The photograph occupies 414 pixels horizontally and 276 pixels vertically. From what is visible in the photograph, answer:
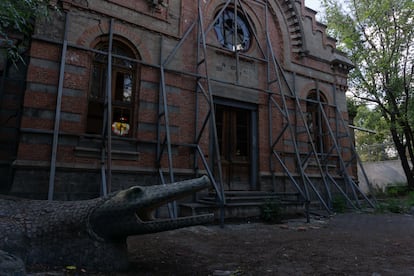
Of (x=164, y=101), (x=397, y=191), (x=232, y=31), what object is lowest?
(x=397, y=191)

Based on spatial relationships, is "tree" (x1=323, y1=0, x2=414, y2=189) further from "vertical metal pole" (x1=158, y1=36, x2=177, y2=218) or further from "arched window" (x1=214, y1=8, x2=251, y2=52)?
"vertical metal pole" (x1=158, y1=36, x2=177, y2=218)

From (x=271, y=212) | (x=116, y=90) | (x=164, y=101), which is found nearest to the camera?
(x=164, y=101)

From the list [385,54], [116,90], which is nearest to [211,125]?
[116,90]

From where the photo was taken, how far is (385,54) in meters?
16.2

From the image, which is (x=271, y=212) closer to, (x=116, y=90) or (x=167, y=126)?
(x=167, y=126)

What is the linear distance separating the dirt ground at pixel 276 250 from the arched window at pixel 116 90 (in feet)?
11.8

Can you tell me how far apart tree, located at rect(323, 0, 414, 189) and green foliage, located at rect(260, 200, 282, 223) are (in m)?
12.0

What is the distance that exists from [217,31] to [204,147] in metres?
4.42

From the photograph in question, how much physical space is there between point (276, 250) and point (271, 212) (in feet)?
10.1

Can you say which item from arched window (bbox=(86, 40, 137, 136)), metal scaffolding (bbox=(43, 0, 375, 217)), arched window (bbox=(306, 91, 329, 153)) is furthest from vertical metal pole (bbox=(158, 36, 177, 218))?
→ arched window (bbox=(306, 91, 329, 153))

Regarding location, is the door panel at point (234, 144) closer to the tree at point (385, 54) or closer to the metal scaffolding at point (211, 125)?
the metal scaffolding at point (211, 125)

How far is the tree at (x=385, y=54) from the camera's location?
52.1ft

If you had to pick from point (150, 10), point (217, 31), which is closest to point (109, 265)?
point (150, 10)

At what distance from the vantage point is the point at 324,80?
42.0ft
